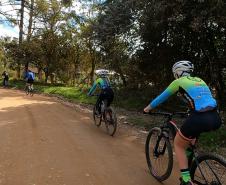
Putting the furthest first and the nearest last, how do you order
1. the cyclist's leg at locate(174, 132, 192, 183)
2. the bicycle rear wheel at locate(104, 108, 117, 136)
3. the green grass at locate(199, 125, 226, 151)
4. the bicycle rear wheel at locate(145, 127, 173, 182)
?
the bicycle rear wheel at locate(104, 108, 117, 136) → the green grass at locate(199, 125, 226, 151) → the bicycle rear wheel at locate(145, 127, 173, 182) → the cyclist's leg at locate(174, 132, 192, 183)

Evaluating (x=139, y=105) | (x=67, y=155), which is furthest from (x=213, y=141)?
(x=139, y=105)

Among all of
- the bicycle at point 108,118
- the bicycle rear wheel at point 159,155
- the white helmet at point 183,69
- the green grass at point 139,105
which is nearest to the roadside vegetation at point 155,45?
the green grass at point 139,105

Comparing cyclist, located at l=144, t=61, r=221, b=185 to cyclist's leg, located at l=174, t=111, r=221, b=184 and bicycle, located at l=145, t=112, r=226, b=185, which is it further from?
bicycle, located at l=145, t=112, r=226, b=185


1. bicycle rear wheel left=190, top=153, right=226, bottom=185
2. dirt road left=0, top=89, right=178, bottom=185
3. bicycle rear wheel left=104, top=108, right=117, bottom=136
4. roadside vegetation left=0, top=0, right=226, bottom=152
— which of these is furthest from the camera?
roadside vegetation left=0, top=0, right=226, bottom=152

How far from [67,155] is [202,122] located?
12.9ft

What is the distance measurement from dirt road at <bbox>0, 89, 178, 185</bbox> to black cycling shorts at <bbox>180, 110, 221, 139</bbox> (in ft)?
5.45

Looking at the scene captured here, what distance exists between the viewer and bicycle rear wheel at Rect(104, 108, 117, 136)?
1145 centimetres

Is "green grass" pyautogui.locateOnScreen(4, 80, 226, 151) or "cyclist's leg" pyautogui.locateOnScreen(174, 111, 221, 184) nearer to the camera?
"cyclist's leg" pyautogui.locateOnScreen(174, 111, 221, 184)

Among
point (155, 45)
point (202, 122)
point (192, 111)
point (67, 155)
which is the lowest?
point (67, 155)

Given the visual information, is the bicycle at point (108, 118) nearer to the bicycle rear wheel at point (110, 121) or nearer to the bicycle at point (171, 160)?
the bicycle rear wheel at point (110, 121)

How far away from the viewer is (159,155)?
280 inches

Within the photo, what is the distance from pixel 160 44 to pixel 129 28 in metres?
A: 1.63

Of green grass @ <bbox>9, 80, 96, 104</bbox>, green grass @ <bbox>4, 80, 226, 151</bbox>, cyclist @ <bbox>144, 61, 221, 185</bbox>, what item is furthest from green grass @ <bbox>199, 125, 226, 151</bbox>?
green grass @ <bbox>9, 80, 96, 104</bbox>

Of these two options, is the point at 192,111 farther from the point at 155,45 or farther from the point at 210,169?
the point at 155,45
